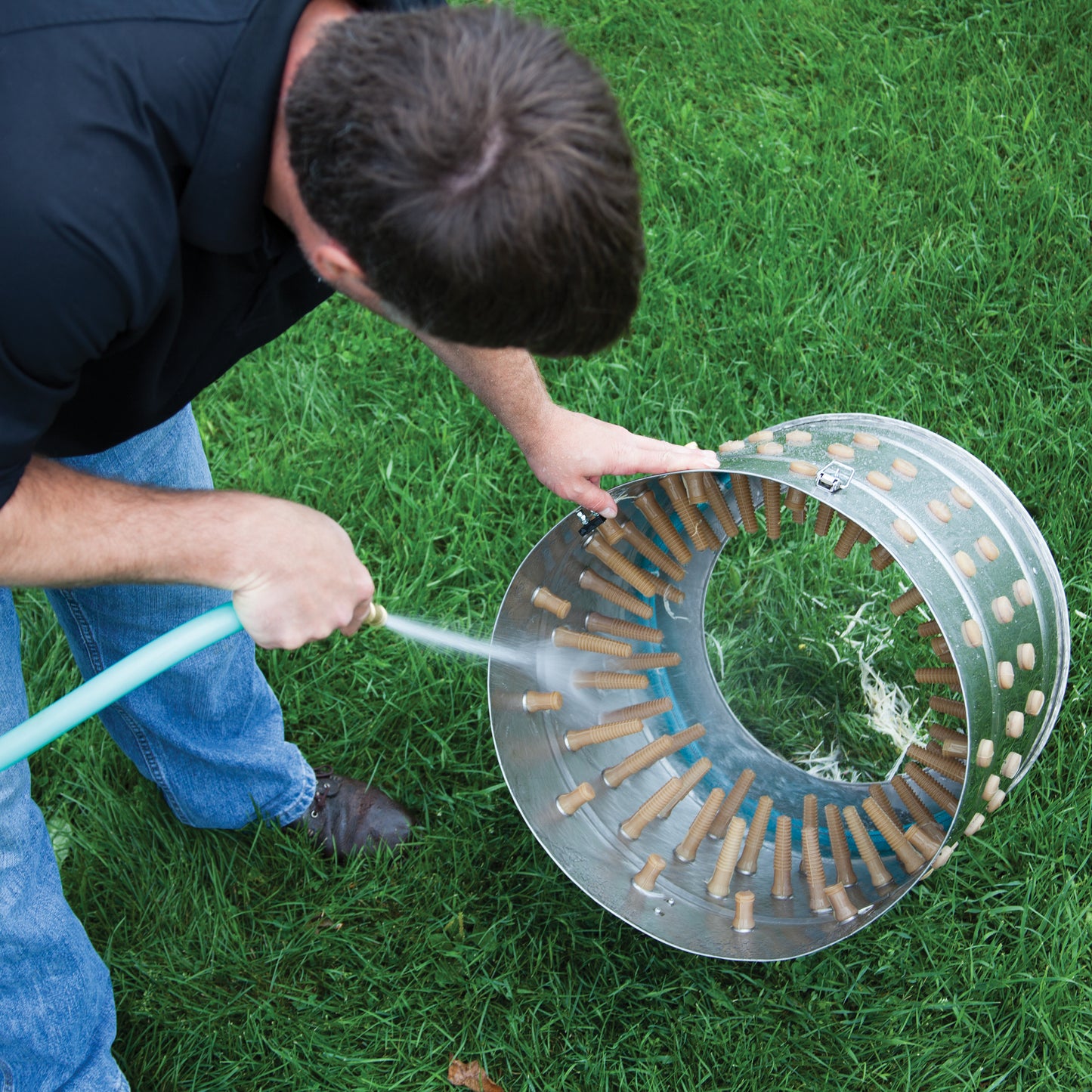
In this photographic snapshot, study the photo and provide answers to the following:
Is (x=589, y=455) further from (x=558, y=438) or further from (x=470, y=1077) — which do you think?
(x=470, y=1077)

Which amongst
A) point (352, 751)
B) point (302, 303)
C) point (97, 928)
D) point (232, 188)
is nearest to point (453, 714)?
point (352, 751)

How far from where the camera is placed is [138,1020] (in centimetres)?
252

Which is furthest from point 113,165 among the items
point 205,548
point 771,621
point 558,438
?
point 771,621

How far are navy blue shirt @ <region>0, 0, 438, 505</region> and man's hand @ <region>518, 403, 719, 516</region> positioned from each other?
72 cm

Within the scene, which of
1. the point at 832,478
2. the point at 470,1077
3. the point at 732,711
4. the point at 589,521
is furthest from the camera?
the point at 732,711

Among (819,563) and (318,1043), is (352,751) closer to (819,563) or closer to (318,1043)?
(318,1043)

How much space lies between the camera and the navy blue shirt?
1.34 m

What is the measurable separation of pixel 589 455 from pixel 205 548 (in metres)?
0.76

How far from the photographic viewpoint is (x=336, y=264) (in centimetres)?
148

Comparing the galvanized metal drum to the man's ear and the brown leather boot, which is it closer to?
the brown leather boot

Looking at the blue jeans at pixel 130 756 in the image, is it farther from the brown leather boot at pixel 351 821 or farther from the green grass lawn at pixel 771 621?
the green grass lawn at pixel 771 621

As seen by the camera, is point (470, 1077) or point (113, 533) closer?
point (113, 533)

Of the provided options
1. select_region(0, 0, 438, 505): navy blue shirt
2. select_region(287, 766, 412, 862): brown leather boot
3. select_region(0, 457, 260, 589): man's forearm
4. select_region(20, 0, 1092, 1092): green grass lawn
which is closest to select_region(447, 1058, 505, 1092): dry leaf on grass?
select_region(20, 0, 1092, 1092): green grass lawn

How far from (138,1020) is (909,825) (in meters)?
1.70
